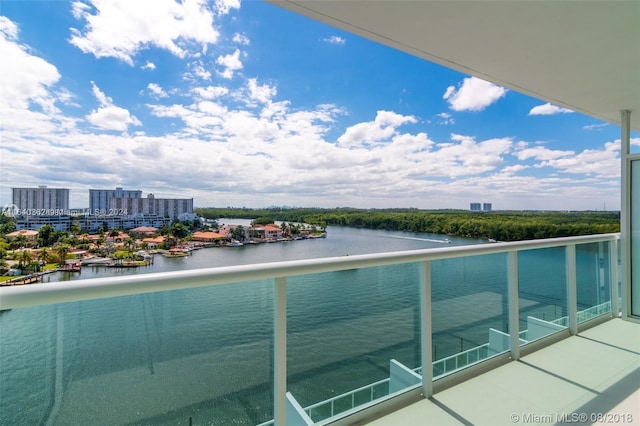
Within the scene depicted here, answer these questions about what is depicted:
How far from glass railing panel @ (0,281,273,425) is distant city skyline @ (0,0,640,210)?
4960 millimetres

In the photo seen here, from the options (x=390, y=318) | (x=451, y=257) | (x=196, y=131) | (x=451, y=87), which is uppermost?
(x=451, y=87)

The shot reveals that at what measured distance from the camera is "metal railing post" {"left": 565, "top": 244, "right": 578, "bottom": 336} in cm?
290

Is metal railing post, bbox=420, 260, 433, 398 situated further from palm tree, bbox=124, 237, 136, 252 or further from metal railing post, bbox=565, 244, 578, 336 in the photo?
palm tree, bbox=124, 237, 136, 252

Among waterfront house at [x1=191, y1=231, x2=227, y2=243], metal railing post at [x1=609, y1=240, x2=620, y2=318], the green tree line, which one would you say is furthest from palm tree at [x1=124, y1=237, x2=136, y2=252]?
metal railing post at [x1=609, y1=240, x2=620, y2=318]

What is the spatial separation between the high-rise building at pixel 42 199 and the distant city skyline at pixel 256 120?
286 millimetres

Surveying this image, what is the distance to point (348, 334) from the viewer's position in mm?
1736

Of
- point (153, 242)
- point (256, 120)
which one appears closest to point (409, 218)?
point (153, 242)

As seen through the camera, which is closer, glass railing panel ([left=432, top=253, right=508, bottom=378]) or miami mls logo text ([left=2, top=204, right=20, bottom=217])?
glass railing panel ([left=432, top=253, right=508, bottom=378])

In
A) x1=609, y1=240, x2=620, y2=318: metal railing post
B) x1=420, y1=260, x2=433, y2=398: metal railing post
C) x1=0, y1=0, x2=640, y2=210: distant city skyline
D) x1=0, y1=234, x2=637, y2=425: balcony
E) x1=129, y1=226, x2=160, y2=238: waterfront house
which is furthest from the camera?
x1=0, y1=0, x2=640, y2=210: distant city skyline

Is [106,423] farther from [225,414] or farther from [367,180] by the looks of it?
[367,180]

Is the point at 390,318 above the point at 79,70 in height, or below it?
below

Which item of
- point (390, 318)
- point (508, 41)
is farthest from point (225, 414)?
point (508, 41)

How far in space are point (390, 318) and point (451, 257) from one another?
0.59 metres

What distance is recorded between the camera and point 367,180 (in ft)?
96.0
